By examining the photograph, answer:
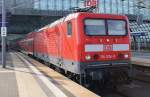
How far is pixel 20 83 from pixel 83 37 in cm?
294

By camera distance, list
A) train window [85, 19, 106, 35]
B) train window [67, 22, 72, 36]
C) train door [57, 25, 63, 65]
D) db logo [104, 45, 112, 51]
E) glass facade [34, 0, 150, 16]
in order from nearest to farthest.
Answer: train window [85, 19, 106, 35], db logo [104, 45, 112, 51], train window [67, 22, 72, 36], train door [57, 25, 63, 65], glass facade [34, 0, 150, 16]

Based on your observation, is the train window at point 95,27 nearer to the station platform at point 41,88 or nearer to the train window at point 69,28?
the train window at point 69,28

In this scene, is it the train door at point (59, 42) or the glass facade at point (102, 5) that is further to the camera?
the glass facade at point (102, 5)

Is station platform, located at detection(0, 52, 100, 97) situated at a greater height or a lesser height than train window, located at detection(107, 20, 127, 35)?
lesser

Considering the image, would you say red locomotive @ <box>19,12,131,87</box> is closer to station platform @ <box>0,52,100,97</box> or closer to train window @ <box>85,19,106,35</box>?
train window @ <box>85,19,106,35</box>

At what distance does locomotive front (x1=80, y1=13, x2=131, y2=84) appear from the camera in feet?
45.2

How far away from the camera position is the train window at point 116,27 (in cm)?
1453

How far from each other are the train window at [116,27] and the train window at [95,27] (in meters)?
0.27

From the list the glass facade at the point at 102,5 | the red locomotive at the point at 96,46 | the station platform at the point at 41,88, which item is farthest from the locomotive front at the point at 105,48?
the glass facade at the point at 102,5

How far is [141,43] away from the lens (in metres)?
59.9

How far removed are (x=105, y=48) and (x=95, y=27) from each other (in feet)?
2.77

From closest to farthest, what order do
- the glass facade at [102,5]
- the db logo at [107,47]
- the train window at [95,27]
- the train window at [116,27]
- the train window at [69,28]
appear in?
the train window at [95,27] → the db logo at [107,47] → the train window at [116,27] → the train window at [69,28] → the glass facade at [102,5]

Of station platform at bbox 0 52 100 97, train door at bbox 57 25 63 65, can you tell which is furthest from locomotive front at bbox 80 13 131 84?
train door at bbox 57 25 63 65

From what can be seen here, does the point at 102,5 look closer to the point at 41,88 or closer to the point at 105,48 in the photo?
the point at 105,48
